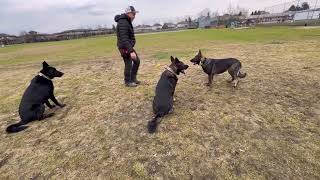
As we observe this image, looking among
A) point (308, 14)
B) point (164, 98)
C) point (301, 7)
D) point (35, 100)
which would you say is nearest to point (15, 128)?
point (35, 100)

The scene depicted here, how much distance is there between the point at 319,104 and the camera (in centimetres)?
543

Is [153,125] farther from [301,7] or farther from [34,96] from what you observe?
[301,7]

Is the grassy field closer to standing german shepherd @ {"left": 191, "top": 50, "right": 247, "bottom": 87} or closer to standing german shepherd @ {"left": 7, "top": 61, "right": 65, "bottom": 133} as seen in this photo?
standing german shepherd @ {"left": 7, "top": 61, "right": 65, "bottom": 133}

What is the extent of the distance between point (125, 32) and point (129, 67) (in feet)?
3.32

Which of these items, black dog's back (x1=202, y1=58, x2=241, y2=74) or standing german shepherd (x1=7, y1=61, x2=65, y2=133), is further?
black dog's back (x1=202, y1=58, x2=241, y2=74)

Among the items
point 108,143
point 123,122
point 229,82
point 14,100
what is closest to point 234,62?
point 229,82

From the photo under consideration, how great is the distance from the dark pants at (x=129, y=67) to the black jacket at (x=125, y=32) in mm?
264

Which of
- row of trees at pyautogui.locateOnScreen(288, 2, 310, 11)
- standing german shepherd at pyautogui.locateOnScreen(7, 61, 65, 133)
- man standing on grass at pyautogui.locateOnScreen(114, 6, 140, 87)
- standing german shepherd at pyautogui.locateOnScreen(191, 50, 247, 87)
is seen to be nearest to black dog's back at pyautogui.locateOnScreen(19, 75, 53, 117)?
standing german shepherd at pyautogui.locateOnScreen(7, 61, 65, 133)

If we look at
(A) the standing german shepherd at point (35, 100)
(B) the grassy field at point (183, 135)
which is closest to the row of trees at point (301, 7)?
(B) the grassy field at point (183, 135)

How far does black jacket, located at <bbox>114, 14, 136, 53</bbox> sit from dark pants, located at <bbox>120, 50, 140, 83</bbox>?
0.26m

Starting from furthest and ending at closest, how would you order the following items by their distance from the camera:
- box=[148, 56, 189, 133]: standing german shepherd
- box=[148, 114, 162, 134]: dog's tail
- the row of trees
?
the row of trees → box=[148, 56, 189, 133]: standing german shepherd → box=[148, 114, 162, 134]: dog's tail

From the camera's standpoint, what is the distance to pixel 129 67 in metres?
7.13

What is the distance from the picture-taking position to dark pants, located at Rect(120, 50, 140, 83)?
697 cm

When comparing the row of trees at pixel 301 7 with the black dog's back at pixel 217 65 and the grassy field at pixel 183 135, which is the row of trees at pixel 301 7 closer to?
the black dog's back at pixel 217 65
